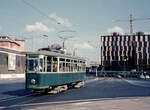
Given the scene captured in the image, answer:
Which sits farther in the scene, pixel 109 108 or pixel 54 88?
pixel 54 88

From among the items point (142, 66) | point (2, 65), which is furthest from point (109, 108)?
point (142, 66)

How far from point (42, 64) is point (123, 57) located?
92.2 m

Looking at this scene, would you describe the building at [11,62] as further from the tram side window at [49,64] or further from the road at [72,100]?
the tram side window at [49,64]

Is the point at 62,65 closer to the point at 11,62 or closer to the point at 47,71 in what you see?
the point at 47,71

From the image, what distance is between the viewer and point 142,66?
326 ft

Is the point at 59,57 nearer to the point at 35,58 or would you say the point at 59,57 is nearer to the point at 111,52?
the point at 35,58

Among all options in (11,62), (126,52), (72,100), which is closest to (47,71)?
(72,100)

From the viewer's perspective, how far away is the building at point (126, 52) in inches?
3917

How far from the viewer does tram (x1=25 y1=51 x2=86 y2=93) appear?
1441 cm

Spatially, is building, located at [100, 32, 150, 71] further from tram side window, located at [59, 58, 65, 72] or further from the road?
tram side window, located at [59, 58, 65, 72]

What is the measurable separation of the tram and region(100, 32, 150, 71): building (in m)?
86.3

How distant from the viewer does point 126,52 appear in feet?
340

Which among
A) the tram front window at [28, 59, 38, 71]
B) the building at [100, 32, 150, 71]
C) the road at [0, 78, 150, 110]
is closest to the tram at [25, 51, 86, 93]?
the tram front window at [28, 59, 38, 71]

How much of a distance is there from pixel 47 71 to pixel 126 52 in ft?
303
